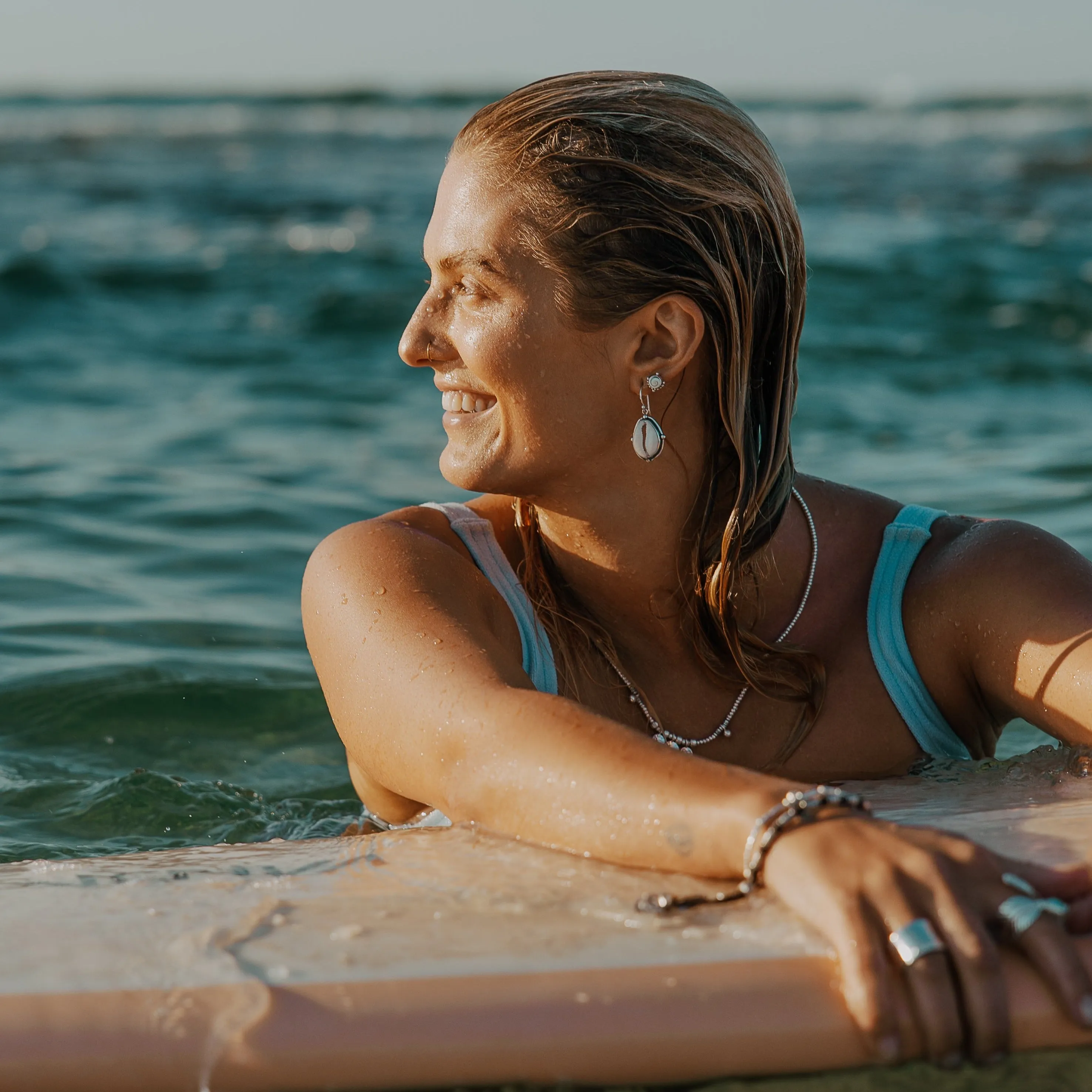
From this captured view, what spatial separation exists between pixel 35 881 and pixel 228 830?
1119 millimetres

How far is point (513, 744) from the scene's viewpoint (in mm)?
2014

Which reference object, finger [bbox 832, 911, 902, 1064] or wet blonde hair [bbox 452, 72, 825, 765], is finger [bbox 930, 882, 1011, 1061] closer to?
finger [bbox 832, 911, 902, 1064]

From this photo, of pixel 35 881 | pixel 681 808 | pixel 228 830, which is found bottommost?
pixel 228 830

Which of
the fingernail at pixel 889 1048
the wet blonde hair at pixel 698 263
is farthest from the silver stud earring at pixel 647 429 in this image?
the fingernail at pixel 889 1048

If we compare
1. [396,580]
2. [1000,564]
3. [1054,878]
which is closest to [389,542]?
[396,580]

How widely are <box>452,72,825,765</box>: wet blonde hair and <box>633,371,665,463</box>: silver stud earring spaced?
12 cm

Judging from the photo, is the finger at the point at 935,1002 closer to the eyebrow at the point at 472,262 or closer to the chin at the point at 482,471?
the chin at the point at 482,471

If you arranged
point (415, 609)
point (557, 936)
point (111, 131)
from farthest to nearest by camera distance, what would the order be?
point (111, 131) < point (415, 609) < point (557, 936)

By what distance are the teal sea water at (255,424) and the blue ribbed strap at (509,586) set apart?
0.89m

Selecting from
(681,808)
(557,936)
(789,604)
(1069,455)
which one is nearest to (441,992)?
(557,936)

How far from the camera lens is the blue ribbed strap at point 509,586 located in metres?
2.54

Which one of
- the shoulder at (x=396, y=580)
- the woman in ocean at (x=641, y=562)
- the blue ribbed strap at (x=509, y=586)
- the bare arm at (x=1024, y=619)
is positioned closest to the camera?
the woman in ocean at (x=641, y=562)

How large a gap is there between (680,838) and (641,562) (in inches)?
33.1

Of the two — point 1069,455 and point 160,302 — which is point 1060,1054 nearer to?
point 1069,455
